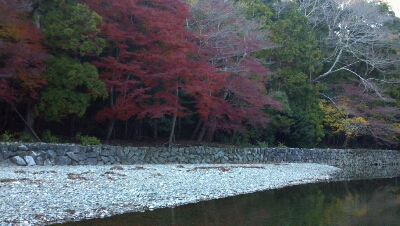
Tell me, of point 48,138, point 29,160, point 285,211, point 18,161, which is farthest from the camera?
point 48,138

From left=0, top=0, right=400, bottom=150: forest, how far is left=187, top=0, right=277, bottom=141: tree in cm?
8

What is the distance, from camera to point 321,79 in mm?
34250

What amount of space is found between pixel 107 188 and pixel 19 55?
7.22 meters

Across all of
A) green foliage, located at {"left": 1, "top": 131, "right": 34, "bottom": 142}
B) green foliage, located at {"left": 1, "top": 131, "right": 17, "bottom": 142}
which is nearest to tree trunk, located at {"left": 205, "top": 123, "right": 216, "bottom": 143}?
green foliage, located at {"left": 1, "top": 131, "right": 34, "bottom": 142}

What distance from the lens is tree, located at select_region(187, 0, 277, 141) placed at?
22.9 meters

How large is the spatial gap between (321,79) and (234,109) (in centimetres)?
1256

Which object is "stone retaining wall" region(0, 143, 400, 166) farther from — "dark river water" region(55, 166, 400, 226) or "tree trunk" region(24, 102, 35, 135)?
"dark river water" region(55, 166, 400, 226)

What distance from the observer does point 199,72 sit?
2086 cm

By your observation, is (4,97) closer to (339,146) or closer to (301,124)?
(301,124)

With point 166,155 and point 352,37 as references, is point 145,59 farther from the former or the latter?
point 352,37

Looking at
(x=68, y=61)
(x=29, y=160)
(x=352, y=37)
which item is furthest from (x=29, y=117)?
(x=352, y=37)

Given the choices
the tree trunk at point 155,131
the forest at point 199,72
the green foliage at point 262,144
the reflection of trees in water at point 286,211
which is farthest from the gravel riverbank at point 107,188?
the green foliage at point 262,144

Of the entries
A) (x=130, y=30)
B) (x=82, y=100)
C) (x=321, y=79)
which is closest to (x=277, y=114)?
(x=321, y=79)

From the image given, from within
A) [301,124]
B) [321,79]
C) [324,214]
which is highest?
[321,79]
